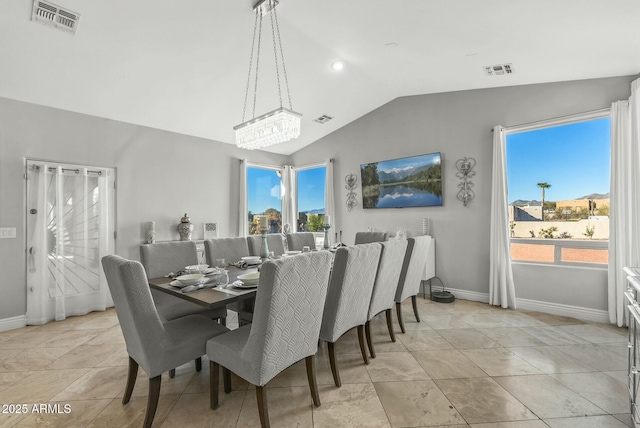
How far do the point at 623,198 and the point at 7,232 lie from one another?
6619 mm

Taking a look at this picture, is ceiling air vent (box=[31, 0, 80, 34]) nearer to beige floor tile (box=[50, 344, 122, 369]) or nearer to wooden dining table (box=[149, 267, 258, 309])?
wooden dining table (box=[149, 267, 258, 309])

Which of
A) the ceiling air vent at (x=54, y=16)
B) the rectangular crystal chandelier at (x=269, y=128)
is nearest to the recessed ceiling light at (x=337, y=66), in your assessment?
the rectangular crystal chandelier at (x=269, y=128)

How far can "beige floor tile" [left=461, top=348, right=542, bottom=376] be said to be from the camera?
7.04 ft

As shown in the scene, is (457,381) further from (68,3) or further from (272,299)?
(68,3)

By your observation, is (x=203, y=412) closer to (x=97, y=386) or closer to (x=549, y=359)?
(x=97, y=386)

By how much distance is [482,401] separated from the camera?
1.82 m

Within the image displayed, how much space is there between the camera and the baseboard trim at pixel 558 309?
10.2 feet

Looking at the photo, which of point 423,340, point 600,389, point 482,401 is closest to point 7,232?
point 423,340

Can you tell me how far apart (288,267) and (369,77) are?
3.44 m

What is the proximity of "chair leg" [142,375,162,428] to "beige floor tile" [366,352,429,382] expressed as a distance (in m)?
1.43

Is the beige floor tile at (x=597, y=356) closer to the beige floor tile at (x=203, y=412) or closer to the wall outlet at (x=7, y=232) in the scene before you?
the beige floor tile at (x=203, y=412)

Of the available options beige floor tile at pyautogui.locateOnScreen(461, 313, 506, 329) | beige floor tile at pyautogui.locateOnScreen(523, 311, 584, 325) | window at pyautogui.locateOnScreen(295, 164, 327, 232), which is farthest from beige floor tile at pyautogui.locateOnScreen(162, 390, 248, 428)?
window at pyautogui.locateOnScreen(295, 164, 327, 232)

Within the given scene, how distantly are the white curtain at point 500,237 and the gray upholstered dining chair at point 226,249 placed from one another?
3178 millimetres

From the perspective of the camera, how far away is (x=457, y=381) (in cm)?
204
